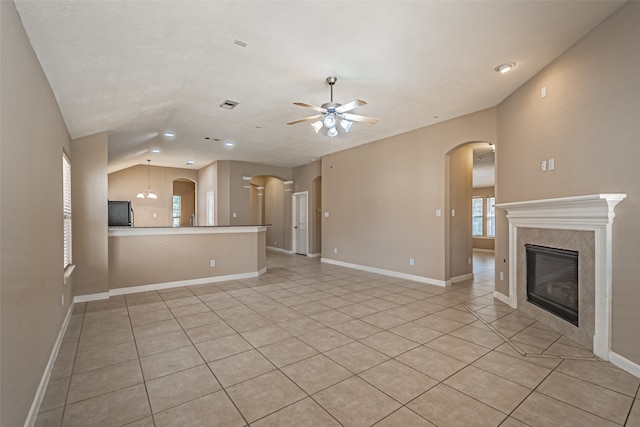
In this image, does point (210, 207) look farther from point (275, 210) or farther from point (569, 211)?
point (569, 211)

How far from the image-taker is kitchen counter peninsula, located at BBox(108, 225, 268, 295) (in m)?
4.87

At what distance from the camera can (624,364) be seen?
246 centimetres

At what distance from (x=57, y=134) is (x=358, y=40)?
322cm

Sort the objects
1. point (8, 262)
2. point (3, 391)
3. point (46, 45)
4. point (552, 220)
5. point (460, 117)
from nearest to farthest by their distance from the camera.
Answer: point (3, 391), point (8, 262), point (46, 45), point (552, 220), point (460, 117)

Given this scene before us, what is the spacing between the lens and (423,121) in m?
5.23

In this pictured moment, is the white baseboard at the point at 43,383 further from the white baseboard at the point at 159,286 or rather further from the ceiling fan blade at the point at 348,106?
the ceiling fan blade at the point at 348,106

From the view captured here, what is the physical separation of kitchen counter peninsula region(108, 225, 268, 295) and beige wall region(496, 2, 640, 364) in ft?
16.2

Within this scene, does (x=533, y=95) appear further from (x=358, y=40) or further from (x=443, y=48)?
(x=358, y=40)

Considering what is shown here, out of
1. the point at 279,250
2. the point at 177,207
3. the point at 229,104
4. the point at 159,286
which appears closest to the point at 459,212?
the point at 229,104

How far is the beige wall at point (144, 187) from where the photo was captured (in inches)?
→ 373

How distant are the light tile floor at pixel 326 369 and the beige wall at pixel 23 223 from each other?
42 centimetres


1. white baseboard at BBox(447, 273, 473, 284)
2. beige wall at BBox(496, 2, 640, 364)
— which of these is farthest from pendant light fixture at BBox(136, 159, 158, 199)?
beige wall at BBox(496, 2, 640, 364)

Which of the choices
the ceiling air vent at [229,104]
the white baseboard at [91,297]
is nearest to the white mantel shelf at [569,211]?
the ceiling air vent at [229,104]

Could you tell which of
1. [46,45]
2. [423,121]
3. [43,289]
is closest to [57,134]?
[46,45]
